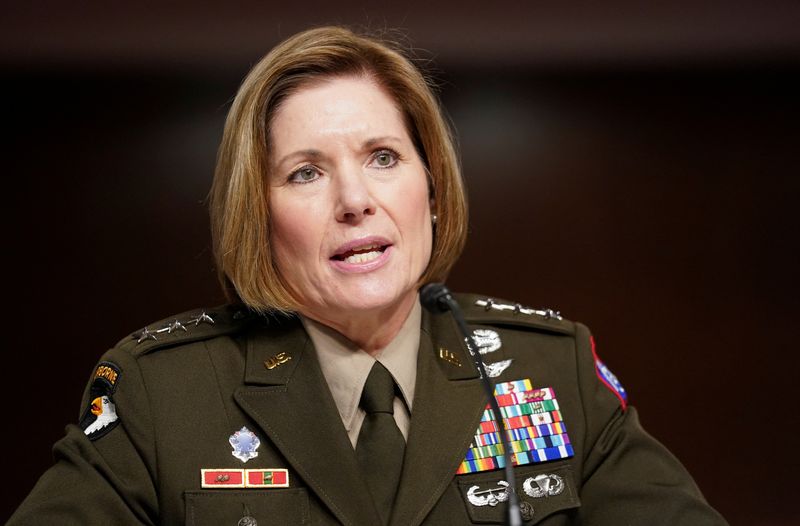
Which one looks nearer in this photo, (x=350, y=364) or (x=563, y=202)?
(x=350, y=364)

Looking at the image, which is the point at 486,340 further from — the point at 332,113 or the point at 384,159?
the point at 332,113

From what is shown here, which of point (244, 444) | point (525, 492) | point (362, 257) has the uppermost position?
point (362, 257)

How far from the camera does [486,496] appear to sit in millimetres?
1751

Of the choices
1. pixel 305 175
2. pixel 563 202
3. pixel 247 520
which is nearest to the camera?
pixel 247 520

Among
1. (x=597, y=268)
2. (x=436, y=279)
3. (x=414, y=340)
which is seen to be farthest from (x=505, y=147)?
(x=414, y=340)

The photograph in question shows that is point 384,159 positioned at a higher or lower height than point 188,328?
higher

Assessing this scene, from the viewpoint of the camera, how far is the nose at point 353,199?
169 cm

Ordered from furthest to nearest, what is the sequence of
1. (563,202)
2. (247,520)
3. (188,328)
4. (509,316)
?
(563,202) → (509,316) → (188,328) → (247,520)

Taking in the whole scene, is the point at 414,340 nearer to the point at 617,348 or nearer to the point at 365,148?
the point at 365,148

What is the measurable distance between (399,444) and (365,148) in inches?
19.5

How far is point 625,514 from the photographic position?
1.77 m

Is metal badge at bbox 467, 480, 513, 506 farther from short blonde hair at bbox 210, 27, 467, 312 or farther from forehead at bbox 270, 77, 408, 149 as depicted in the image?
forehead at bbox 270, 77, 408, 149

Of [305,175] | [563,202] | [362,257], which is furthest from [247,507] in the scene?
[563,202]

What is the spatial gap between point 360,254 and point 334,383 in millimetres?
240
